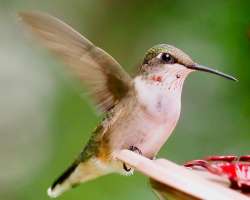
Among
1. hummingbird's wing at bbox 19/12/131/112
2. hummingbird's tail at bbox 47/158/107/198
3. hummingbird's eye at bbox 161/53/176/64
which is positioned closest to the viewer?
hummingbird's wing at bbox 19/12/131/112

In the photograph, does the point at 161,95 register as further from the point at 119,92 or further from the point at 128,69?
the point at 128,69

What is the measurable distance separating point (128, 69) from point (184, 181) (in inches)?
85.8

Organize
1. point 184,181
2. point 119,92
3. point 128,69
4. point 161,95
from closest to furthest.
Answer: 1. point 184,181
2. point 161,95
3. point 119,92
4. point 128,69

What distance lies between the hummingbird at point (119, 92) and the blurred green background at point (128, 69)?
32.5 inches

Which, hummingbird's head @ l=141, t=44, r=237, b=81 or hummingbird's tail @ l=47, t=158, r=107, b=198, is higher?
hummingbird's head @ l=141, t=44, r=237, b=81

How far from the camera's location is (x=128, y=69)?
13.2 feet

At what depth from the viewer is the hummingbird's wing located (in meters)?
2.55

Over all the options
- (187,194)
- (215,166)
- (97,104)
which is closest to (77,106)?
(97,104)

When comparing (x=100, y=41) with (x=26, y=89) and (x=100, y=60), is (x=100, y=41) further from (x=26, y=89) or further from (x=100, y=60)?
(x=100, y=60)

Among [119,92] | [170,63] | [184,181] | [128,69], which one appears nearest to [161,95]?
[170,63]

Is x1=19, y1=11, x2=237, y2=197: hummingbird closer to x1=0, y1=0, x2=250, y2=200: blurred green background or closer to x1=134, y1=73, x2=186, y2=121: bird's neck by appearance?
x1=134, y1=73, x2=186, y2=121: bird's neck

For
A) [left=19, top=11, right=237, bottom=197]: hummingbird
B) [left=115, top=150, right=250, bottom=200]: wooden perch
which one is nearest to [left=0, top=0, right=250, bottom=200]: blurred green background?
[left=19, top=11, right=237, bottom=197]: hummingbird

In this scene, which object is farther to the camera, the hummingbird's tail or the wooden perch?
the hummingbird's tail

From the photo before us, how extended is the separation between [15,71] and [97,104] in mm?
1715
